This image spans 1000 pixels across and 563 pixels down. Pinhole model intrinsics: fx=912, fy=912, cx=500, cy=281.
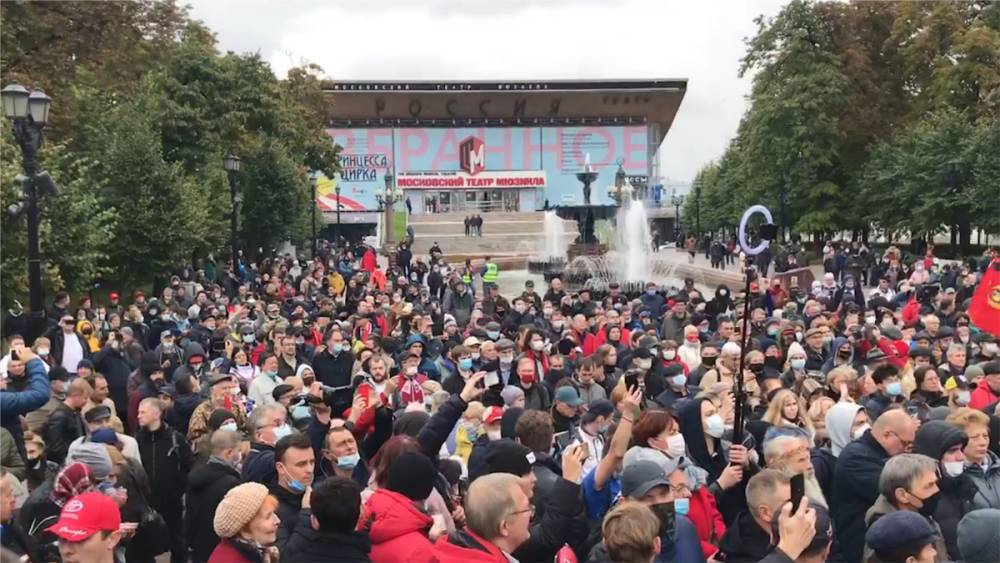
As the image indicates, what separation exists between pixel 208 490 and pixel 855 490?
12.1ft

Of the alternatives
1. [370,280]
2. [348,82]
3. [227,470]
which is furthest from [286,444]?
[348,82]

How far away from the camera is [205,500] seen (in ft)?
17.2

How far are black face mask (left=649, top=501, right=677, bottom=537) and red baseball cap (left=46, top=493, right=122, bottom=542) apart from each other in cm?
233

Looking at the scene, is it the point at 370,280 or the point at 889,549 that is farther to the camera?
the point at 370,280

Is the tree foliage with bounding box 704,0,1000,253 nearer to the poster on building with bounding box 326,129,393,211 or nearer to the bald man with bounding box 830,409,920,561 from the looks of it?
the bald man with bounding box 830,409,920,561

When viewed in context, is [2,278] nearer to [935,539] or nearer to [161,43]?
[161,43]

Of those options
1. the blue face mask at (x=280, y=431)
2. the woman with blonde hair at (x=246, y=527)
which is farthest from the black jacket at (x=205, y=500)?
the woman with blonde hair at (x=246, y=527)

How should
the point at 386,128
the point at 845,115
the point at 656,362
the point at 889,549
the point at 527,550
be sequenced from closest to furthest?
the point at 889,549, the point at 527,550, the point at 656,362, the point at 845,115, the point at 386,128

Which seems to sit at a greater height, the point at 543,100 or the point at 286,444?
the point at 543,100

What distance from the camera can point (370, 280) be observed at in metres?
23.5

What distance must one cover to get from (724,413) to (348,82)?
232 feet

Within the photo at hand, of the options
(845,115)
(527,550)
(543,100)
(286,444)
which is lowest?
(527,550)

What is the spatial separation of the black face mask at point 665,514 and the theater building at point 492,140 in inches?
2830

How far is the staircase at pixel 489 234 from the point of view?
51.5 meters
